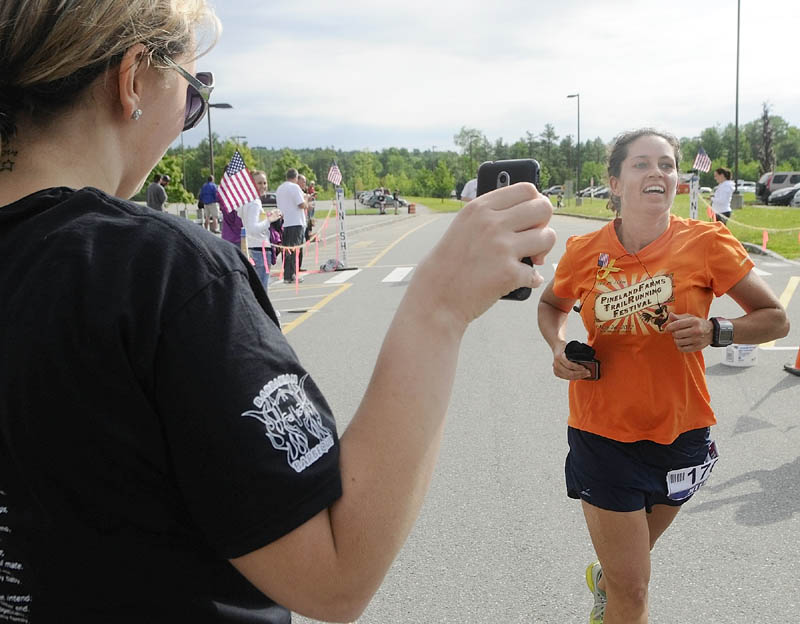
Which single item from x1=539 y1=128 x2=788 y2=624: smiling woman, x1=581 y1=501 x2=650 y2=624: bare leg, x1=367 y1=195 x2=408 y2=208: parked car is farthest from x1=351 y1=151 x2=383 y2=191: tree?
x1=581 y1=501 x2=650 y2=624: bare leg

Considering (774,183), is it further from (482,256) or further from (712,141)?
(712,141)

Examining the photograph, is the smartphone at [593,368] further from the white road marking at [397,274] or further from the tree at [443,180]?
the tree at [443,180]

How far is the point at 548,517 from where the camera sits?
4117 mm

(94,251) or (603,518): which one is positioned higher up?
(94,251)

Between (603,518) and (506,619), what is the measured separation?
82cm

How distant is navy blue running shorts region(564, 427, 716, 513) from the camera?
264 cm

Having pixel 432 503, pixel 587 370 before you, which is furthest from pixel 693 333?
pixel 432 503

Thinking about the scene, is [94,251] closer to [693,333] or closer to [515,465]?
[693,333]

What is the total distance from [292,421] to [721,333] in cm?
234

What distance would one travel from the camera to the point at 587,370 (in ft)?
9.20

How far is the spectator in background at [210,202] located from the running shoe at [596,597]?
65.6 ft

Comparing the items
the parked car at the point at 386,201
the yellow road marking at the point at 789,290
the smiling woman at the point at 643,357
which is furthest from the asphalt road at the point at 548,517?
the parked car at the point at 386,201

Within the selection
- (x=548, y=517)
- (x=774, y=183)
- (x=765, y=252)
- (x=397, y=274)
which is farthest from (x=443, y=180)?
(x=548, y=517)

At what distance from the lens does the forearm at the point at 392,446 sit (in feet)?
2.95
